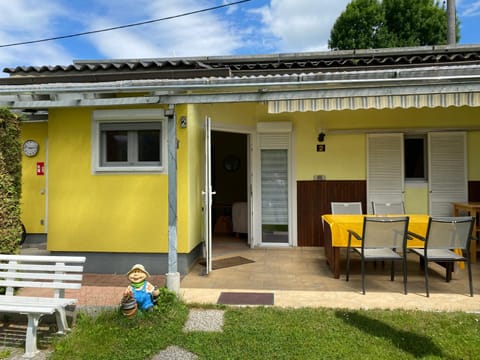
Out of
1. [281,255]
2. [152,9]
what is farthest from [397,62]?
[152,9]

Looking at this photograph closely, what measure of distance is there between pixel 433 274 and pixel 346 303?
2686 mm

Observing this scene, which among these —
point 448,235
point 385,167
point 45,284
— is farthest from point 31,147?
point 448,235

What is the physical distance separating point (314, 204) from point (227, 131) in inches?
125

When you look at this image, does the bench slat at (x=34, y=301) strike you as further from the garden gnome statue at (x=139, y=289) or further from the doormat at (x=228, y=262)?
the doormat at (x=228, y=262)

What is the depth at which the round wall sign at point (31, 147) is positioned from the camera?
379 inches

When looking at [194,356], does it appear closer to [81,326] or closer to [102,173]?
[81,326]

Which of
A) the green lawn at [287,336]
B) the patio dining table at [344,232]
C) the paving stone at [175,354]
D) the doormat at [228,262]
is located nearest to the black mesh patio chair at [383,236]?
the patio dining table at [344,232]

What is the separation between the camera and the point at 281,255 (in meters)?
8.38

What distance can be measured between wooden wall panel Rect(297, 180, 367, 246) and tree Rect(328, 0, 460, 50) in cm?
2165

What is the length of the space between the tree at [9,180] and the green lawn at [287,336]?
1973mm

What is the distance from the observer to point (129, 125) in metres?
6.96

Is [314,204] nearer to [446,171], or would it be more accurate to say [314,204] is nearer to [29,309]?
[446,171]

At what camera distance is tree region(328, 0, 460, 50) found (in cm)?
2617

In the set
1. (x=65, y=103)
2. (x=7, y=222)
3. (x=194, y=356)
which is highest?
(x=65, y=103)
